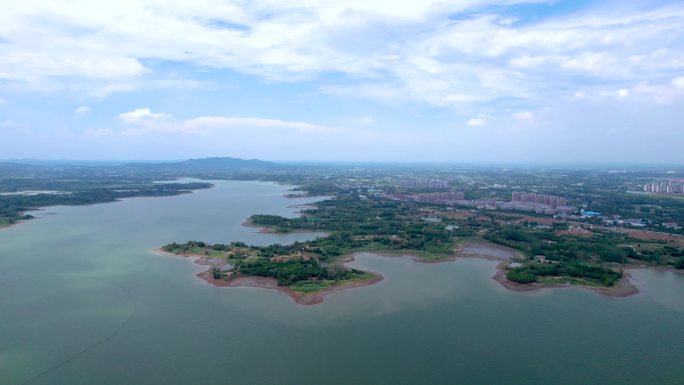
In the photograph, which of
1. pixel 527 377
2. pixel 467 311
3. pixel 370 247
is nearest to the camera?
pixel 527 377

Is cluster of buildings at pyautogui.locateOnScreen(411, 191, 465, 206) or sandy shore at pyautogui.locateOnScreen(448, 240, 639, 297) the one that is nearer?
sandy shore at pyautogui.locateOnScreen(448, 240, 639, 297)

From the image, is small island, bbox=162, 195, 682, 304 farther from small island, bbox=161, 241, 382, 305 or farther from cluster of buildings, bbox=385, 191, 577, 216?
cluster of buildings, bbox=385, 191, 577, 216

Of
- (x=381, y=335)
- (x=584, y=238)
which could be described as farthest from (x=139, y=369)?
(x=584, y=238)

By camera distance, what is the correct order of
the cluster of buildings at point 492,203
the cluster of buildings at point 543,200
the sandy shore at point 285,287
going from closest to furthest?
the sandy shore at point 285,287
the cluster of buildings at point 492,203
the cluster of buildings at point 543,200

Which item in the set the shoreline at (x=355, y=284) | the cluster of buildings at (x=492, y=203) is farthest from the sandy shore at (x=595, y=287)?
the cluster of buildings at (x=492, y=203)

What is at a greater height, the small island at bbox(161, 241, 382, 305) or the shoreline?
the small island at bbox(161, 241, 382, 305)

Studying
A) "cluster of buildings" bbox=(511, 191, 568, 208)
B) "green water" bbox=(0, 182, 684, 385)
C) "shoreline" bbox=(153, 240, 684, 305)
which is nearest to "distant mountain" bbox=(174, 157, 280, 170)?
"cluster of buildings" bbox=(511, 191, 568, 208)

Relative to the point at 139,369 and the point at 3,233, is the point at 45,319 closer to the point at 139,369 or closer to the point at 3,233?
the point at 139,369

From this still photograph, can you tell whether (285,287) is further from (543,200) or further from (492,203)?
(543,200)

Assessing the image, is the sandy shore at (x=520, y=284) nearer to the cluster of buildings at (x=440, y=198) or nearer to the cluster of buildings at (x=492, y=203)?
the cluster of buildings at (x=492, y=203)
